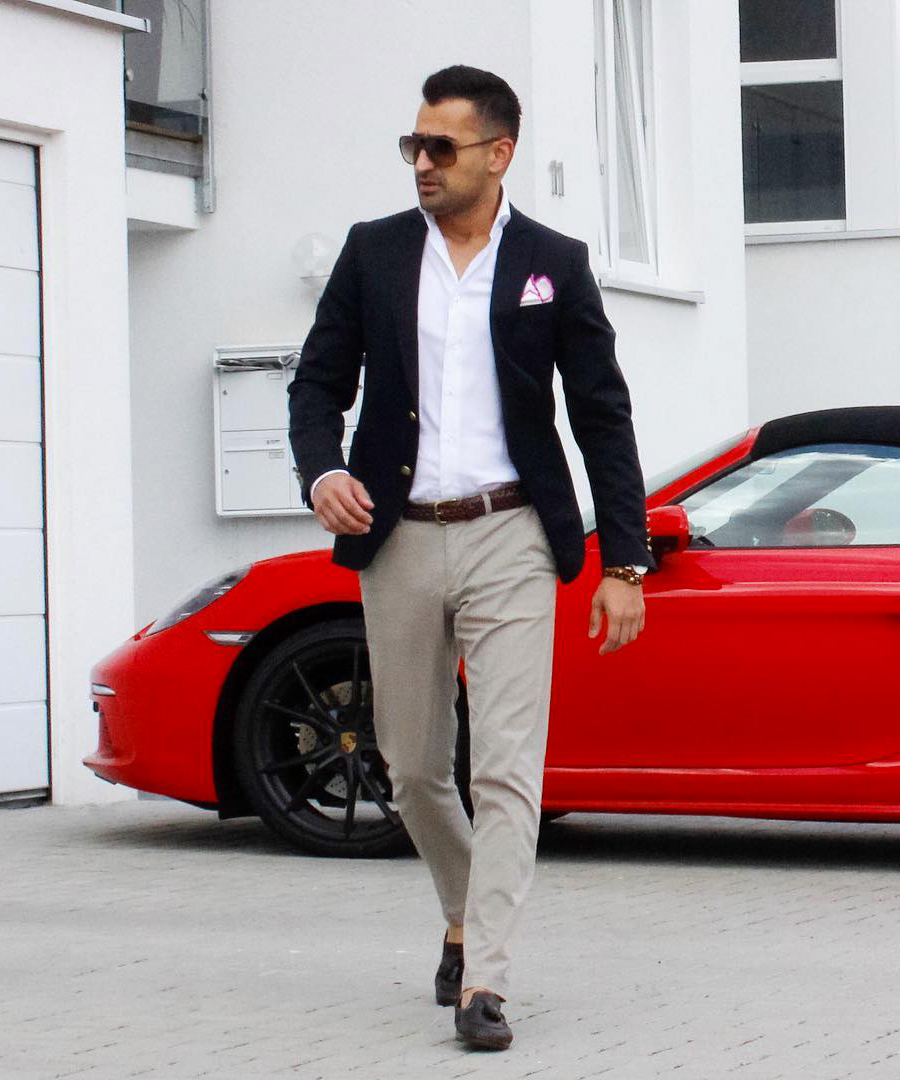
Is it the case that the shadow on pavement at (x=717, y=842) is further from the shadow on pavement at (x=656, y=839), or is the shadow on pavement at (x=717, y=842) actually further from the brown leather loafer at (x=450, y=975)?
the brown leather loafer at (x=450, y=975)

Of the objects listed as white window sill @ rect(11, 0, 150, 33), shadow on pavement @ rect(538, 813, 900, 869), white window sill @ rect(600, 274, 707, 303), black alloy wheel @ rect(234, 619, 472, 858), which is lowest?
shadow on pavement @ rect(538, 813, 900, 869)

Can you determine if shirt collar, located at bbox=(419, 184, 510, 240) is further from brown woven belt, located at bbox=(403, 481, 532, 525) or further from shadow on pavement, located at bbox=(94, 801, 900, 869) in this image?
shadow on pavement, located at bbox=(94, 801, 900, 869)

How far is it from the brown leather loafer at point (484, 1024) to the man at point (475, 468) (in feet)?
0.24

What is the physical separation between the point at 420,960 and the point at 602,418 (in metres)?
1.56

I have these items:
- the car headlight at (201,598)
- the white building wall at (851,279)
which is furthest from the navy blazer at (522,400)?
the white building wall at (851,279)

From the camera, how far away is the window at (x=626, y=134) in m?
12.7

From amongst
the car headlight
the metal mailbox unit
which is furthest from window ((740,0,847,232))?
the car headlight

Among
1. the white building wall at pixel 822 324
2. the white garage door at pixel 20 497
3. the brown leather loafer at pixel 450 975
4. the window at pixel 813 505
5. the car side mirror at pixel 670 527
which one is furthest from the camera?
the white building wall at pixel 822 324

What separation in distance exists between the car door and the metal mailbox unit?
4.76 m

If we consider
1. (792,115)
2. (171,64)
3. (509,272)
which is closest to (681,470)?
(509,272)

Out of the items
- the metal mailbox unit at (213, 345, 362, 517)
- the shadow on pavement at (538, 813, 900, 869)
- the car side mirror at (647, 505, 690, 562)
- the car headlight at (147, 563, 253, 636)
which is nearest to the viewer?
the car side mirror at (647, 505, 690, 562)

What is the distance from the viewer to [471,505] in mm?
4730

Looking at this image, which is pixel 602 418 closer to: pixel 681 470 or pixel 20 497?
pixel 681 470

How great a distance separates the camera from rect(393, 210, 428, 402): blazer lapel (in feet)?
15.6
